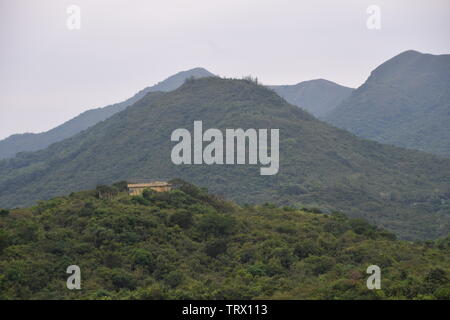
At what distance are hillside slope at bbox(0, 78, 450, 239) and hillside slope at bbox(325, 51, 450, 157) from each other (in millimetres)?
43123

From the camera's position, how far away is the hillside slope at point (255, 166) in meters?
83.0

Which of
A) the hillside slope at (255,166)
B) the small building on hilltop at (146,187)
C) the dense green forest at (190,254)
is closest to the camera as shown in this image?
the dense green forest at (190,254)

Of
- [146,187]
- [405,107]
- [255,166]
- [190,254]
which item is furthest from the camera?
[405,107]

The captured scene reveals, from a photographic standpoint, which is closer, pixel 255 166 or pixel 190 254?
pixel 190 254

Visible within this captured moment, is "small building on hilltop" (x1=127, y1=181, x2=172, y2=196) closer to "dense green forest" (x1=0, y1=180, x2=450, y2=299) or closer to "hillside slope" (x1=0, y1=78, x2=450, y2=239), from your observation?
"dense green forest" (x1=0, y1=180, x2=450, y2=299)

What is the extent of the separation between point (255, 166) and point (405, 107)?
301ft

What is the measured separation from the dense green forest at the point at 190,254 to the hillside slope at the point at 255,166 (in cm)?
3802

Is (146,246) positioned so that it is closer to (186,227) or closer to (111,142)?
(186,227)

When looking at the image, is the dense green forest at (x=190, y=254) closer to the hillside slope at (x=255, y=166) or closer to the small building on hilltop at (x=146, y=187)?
the small building on hilltop at (x=146, y=187)

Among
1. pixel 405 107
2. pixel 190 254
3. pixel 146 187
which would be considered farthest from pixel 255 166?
pixel 405 107

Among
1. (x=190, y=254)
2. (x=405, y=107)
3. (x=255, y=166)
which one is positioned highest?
(x=405, y=107)

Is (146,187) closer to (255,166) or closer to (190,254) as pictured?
(190,254)

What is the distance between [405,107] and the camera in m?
174

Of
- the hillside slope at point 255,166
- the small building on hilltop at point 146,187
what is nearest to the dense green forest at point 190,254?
the small building on hilltop at point 146,187
